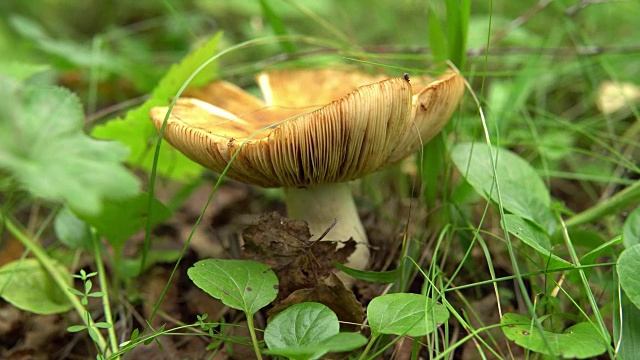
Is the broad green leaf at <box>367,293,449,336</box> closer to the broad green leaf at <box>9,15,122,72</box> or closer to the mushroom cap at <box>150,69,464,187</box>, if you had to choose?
the mushroom cap at <box>150,69,464,187</box>

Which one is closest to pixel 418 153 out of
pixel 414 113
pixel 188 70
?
pixel 414 113

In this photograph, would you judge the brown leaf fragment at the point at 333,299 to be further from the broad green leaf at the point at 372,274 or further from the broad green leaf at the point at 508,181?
the broad green leaf at the point at 508,181

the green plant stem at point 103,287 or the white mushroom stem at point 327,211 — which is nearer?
the green plant stem at point 103,287

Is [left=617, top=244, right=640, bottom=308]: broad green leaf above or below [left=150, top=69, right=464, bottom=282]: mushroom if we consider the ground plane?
below

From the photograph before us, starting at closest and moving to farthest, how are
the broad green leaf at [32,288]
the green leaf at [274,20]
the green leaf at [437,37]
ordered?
the broad green leaf at [32,288]
the green leaf at [437,37]
the green leaf at [274,20]

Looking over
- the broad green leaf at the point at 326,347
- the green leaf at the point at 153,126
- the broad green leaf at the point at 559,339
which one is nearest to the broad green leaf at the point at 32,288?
the green leaf at the point at 153,126

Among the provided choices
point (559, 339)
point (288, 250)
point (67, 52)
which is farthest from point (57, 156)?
point (67, 52)

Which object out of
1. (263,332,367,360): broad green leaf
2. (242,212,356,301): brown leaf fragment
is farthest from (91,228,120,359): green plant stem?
(263,332,367,360): broad green leaf

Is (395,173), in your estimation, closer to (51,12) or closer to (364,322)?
(364,322)
